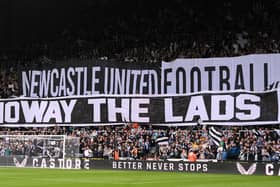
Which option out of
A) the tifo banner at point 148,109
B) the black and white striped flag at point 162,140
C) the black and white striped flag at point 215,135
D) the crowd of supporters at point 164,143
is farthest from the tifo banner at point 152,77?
the black and white striped flag at point 162,140

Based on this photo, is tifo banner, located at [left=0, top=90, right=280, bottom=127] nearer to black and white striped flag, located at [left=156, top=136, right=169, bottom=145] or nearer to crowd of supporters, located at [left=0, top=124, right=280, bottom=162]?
crowd of supporters, located at [left=0, top=124, right=280, bottom=162]

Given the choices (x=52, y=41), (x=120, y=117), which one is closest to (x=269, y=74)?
(x=120, y=117)

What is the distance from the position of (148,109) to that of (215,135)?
3.87m

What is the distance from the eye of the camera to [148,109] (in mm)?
34625

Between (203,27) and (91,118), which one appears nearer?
(91,118)

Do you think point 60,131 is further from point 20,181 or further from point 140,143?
point 20,181

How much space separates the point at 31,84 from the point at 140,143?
27.6ft

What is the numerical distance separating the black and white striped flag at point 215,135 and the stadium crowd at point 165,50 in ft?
0.68

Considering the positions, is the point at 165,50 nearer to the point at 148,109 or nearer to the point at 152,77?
the point at 152,77

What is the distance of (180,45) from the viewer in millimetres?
40281

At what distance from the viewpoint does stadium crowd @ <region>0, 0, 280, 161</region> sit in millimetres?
32688

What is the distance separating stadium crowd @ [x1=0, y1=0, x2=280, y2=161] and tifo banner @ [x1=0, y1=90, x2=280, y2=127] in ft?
1.94

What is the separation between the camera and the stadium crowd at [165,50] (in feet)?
107

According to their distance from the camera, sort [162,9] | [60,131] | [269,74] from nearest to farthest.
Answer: [269,74]
[60,131]
[162,9]
